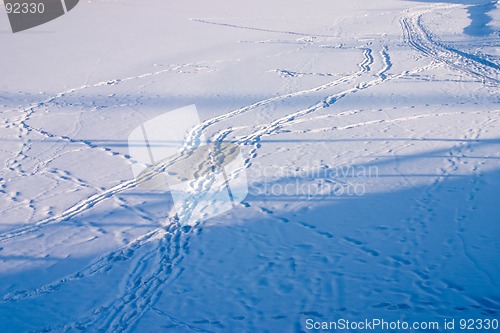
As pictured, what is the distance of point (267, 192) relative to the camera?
20.4 ft

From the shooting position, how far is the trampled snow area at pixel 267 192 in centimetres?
436

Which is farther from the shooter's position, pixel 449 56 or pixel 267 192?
pixel 449 56

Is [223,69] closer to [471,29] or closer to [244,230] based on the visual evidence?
[244,230]

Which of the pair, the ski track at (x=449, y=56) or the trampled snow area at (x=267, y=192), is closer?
the trampled snow area at (x=267, y=192)

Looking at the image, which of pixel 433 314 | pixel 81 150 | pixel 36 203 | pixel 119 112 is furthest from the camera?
pixel 119 112

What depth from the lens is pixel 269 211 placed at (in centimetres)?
581

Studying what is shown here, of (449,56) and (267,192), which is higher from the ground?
(449,56)

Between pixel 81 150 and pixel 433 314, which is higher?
pixel 81 150

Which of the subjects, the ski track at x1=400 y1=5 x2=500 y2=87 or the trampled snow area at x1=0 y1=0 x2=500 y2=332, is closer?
the trampled snow area at x1=0 y1=0 x2=500 y2=332

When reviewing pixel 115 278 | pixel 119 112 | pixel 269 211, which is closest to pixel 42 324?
pixel 115 278

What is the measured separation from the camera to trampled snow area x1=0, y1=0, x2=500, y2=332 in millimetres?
4355

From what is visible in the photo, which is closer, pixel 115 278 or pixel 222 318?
pixel 222 318

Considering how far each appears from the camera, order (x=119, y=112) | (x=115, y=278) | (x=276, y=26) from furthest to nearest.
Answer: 1. (x=276, y=26)
2. (x=119, y=112)
3. (x=115, y=278)

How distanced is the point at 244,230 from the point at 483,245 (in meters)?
2.39
